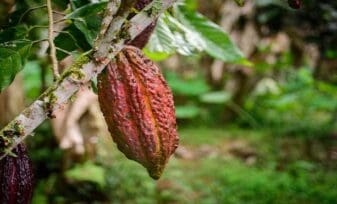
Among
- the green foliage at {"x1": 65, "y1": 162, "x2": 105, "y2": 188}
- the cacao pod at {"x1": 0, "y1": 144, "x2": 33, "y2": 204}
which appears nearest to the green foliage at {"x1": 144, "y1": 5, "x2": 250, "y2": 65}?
the cacao pod at {"x1": 0, "y1": 144, "x2": 33, "y2": 204}

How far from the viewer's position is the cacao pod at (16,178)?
683mm

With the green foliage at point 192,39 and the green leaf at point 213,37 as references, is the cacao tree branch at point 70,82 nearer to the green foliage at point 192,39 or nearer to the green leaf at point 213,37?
the green foliage at point 192,39

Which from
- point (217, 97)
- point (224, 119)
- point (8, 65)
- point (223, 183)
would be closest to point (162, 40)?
point (8, 65)

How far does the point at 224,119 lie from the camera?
19.0 ft

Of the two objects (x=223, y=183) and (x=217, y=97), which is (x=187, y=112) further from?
(x=223, y=183)

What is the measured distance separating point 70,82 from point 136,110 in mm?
106

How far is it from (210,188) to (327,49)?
1150mm

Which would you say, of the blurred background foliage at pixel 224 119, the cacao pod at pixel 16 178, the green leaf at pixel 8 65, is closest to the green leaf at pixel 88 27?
the blurred background foliage at pixel 224 119

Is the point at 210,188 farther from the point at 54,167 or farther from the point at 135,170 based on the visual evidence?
the point at 54,167

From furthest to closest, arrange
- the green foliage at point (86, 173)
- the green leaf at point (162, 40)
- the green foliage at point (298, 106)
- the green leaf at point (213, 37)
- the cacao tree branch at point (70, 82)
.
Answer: the green foliage at point (298, 106)
the green foliage at point (86, 173)
the green leaf at point (213, 37)
the green leaf at point (162, 40)
the cacao tree branch at point (70, 82)

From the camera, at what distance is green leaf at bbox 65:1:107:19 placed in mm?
856

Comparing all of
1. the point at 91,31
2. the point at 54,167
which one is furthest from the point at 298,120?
the point at 91,31

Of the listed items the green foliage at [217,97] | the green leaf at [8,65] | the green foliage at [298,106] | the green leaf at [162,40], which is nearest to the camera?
the green leaf at [8,65]

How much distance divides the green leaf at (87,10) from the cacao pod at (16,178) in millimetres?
260
